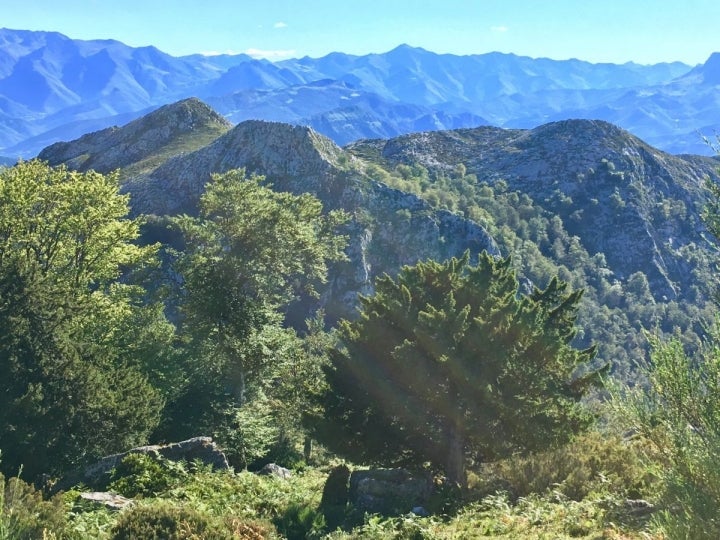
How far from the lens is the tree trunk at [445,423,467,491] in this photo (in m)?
21.1

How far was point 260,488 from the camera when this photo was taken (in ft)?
65.5

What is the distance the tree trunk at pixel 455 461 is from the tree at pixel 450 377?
46 millimetres

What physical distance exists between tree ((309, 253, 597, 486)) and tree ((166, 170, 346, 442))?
8.61 metres

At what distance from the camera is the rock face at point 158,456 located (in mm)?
18891

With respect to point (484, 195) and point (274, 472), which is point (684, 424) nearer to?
point (274, 472)

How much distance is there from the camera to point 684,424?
10.4 m

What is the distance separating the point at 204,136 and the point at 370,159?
5220 centimetres

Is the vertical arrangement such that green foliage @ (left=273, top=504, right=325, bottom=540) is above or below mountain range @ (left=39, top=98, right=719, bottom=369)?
below

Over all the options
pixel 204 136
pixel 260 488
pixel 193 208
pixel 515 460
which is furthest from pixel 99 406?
pixel 204 136

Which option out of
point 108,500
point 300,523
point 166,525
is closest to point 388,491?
point 300,523

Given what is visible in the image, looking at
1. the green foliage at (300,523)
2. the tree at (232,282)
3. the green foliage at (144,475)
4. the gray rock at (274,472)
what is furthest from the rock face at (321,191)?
the green foliage at (300,523)

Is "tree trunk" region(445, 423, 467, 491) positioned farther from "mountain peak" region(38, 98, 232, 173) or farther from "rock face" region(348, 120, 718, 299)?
"rock face" region(348, 120, 718, 299)

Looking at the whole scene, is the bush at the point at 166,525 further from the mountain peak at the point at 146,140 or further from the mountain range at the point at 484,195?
the mountain peak at the point at 146,140

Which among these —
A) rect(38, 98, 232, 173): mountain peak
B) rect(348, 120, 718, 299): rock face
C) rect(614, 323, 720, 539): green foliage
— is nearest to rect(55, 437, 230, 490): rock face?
rect(614, 323, 720, 539): green foliage
